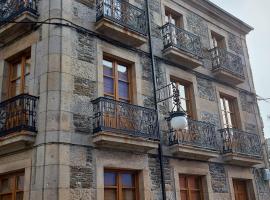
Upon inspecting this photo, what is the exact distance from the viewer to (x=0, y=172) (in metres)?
8.50

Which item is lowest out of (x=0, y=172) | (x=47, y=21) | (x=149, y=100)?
(x=0, y=172)

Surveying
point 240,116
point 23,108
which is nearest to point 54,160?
point 23,108

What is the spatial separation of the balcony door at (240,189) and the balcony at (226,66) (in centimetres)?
375

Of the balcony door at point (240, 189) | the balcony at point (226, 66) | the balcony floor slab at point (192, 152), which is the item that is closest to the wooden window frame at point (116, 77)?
the balcony floor slab at point (192, 152)

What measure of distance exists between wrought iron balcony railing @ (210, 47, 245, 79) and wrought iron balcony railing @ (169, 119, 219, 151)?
2696 millimetres

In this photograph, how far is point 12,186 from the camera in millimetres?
8305

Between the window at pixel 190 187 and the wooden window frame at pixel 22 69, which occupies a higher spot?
the wooden window frame at pixel 22 69

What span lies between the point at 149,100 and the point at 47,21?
11.5ft

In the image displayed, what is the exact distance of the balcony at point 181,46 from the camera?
36.9 ft

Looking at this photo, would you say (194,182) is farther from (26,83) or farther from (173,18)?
(173,18)

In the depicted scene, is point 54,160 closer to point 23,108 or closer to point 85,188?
point 85,188

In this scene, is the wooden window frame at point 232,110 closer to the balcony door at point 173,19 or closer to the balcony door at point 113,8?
the balcony door at point 173,19

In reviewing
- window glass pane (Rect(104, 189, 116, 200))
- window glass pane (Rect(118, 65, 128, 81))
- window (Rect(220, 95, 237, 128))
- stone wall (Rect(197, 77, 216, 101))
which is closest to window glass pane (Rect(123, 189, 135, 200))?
window glass pane (Rect(104, 189, 116, 200))

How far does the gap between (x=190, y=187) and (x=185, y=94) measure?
10.2ft
